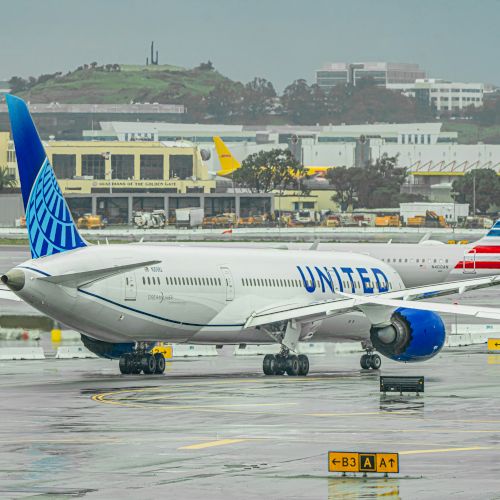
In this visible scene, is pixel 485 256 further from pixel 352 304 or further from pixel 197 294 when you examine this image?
pixel 197 294

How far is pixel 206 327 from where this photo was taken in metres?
48.6

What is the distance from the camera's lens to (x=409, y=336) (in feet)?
158

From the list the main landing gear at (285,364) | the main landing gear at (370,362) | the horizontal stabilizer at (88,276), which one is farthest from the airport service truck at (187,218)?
the horizontal stabilizer at (88,276)

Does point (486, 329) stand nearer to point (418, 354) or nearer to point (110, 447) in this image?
point (418, 354)

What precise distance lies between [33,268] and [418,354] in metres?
13.3

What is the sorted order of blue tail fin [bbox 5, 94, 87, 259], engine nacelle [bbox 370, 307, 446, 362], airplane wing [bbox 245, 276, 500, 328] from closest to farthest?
blue tail fin [bbox 5, 94, 87, 259]
airplane wing [bbox 245, 276, 500, 328]
engine nacelle [bbox 370, 307, 446, 362]

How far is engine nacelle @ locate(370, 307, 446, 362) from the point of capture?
4812cm

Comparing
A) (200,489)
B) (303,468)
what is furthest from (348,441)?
(200,489)

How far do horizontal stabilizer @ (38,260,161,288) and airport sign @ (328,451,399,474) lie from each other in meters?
19.8

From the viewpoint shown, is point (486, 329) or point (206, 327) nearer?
point (206, 327)

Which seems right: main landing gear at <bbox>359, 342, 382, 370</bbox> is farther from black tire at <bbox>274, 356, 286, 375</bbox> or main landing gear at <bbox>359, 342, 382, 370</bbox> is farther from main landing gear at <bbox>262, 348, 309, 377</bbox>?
black tire at <bbox>274, 356, 286, 375</bbox>

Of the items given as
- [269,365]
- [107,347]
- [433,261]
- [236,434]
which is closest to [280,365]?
[269,365]

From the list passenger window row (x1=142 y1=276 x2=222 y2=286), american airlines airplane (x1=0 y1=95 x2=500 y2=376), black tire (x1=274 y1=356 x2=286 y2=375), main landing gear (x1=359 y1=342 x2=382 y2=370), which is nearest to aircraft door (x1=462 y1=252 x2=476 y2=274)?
american airlines airplane (x1=0 y1=95 x2=500 y2=376)

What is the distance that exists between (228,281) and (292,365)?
3.57 metres
